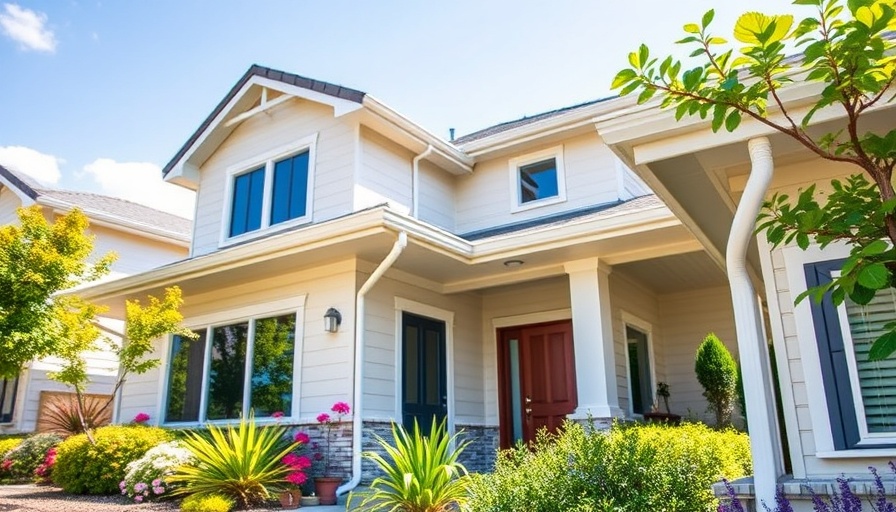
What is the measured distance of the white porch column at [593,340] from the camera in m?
7.74

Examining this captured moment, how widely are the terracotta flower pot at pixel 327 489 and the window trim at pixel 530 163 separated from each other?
15.8 feet

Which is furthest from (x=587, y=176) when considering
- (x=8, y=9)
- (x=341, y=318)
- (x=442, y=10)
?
A: (x=8, y=9)

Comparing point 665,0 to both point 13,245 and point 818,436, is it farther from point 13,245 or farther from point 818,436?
point 13,245

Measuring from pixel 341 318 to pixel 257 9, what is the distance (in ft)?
15.2

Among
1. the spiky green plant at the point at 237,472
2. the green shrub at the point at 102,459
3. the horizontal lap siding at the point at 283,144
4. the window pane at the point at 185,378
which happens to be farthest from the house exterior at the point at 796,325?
the window pane at the point at 185,378

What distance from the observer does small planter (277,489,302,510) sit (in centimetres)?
661

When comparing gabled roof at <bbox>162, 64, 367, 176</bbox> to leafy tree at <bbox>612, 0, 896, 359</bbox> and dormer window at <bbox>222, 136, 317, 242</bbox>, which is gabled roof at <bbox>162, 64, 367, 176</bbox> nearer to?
dormer window at <bbox>222, 136, 317, 242</bbox>

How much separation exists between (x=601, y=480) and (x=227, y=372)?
635 cm

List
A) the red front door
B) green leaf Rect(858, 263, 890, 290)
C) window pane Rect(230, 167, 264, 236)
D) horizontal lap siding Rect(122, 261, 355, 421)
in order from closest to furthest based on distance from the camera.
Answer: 1. green leaf Rect(858, 263, 890, 290)
2. horizontal lap siding Rect(122, 261, 355, 421)
3. the red front door
4. window pane Rect(230, 167, 264, 236)

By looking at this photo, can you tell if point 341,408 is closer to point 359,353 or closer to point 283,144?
point 359,353

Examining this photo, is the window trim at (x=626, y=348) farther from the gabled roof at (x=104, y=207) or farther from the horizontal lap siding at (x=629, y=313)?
the gabled roof at (x=104, y=207)

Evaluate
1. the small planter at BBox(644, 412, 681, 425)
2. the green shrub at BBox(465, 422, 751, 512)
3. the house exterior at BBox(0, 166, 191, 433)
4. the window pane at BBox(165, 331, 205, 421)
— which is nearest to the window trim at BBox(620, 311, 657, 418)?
the small planter at BBox(644, 412, 681, 425)

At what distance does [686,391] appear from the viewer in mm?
10016

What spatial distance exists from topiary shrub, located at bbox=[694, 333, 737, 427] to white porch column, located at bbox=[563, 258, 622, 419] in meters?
1.38
